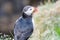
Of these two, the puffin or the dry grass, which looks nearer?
the puffin

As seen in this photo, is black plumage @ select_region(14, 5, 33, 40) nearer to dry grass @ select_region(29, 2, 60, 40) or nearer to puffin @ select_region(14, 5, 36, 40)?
puffin @ select_region(14, 5, 36, 40)

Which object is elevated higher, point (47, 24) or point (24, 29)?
point (24, 29)

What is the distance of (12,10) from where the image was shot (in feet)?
31.3

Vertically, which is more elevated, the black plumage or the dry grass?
the black plumage

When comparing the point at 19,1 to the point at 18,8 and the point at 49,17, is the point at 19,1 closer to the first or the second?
the point at 18,8

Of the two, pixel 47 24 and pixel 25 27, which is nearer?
pixel 25 27

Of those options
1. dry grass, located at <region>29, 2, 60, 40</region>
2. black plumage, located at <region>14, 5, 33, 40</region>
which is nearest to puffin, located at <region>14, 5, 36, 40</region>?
black plumage, located at <region>14, 5, 33, 40</region>

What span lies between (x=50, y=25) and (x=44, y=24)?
0.24 metres

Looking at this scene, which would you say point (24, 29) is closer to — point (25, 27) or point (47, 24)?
point (25, 27)

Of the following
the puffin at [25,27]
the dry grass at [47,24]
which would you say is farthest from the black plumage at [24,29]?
the dry grass at [47,24]

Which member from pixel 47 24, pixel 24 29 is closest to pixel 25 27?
pixel 24 29

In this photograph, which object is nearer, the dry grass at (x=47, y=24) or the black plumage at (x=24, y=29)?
the black plumage at (x=24, y=29)

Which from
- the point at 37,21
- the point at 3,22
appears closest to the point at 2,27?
the point at 3,22

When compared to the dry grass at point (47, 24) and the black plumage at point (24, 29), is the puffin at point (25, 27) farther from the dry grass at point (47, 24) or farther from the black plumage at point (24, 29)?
the dry grass at point (47, 24)
